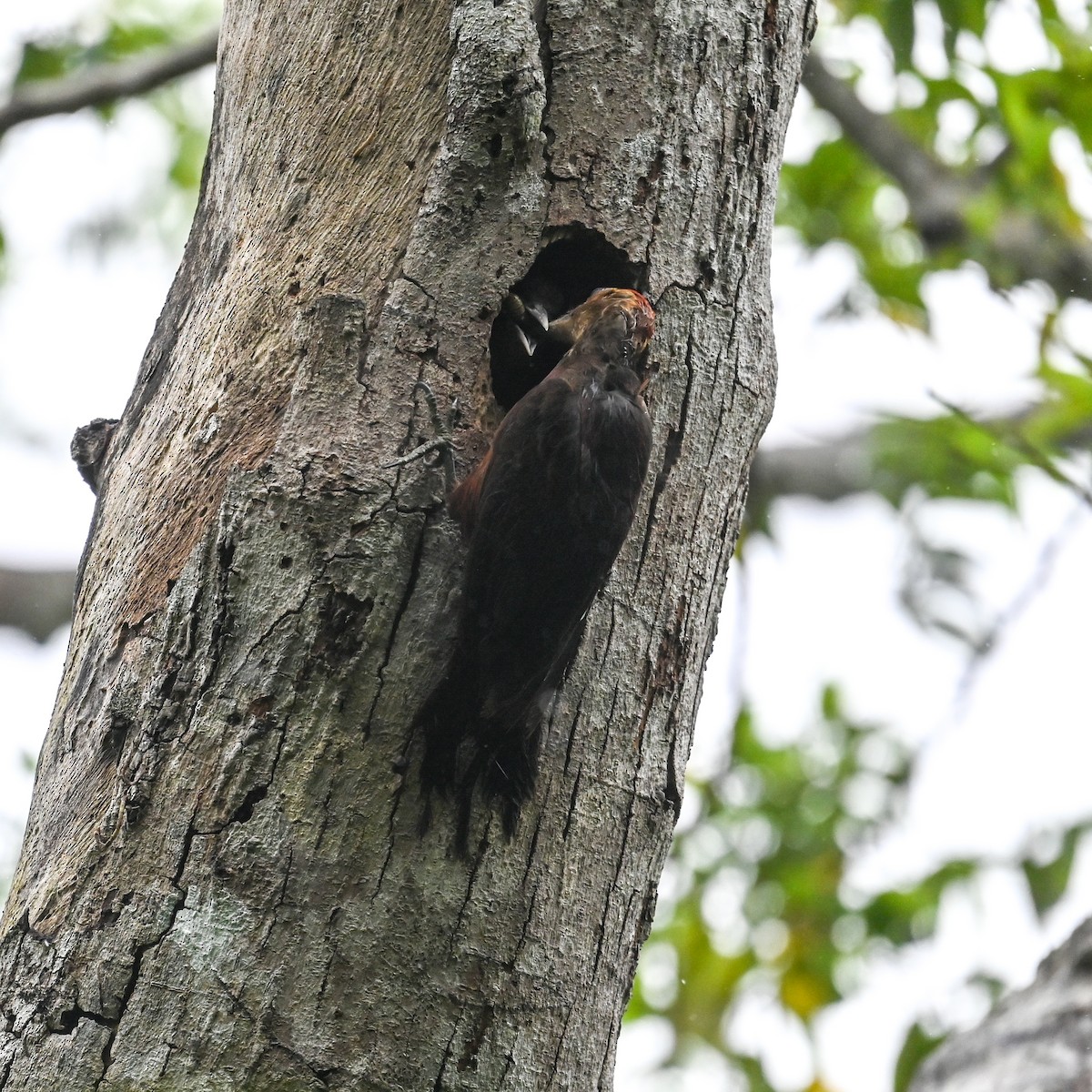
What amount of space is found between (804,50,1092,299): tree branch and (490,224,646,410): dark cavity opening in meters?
2.92

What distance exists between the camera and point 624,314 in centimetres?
221

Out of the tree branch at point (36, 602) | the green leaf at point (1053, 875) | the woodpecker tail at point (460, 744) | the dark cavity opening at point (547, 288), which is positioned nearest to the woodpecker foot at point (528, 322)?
the dark cavity opening at point (547, 288)

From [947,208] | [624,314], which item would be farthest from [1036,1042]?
[947,208]

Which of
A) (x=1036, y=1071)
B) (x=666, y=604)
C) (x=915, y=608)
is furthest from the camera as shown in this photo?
(x=915, y=608)

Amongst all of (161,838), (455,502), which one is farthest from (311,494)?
(161,838)

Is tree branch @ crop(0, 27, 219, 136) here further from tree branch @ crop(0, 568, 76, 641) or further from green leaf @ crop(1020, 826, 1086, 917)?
green leaf @ crop(1020, 826, 1086, 917)

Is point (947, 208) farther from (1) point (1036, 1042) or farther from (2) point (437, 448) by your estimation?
(2) point (437, 448)

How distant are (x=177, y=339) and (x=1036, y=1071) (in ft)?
7.76

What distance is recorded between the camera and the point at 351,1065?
1753mm

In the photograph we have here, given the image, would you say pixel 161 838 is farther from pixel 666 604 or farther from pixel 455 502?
pixel 666 604

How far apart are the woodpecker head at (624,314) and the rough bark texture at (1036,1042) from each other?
5.85 feet

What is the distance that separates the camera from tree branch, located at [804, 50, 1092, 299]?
4.88 meters

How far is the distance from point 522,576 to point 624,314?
59 centimetres

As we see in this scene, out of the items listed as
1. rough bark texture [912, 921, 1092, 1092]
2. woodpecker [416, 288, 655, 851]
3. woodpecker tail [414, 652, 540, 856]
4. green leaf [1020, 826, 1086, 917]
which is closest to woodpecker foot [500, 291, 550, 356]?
woodpecker [416, 288, 655, 851]
